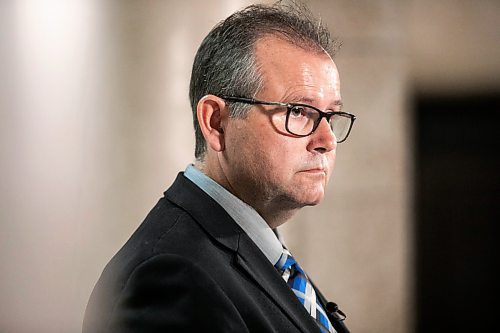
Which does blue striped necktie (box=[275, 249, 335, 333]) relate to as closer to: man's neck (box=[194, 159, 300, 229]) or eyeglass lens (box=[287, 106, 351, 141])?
man's neck (box=[194, 159, 300, 229])

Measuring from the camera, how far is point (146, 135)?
3.30m

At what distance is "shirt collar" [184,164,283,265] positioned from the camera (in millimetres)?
1640

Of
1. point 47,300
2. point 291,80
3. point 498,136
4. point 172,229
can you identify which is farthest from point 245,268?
point 498,136

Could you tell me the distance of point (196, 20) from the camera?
343 centimetres

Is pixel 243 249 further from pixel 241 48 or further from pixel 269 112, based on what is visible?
pixel 241 48

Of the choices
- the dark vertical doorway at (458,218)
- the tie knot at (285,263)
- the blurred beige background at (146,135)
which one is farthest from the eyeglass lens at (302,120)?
the dark vertical doorway at (458,218)

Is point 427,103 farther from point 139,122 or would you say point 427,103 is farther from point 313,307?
point 313,307

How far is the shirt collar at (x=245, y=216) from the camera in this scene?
64.6 inches

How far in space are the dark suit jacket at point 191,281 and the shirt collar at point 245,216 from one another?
0.11 feet

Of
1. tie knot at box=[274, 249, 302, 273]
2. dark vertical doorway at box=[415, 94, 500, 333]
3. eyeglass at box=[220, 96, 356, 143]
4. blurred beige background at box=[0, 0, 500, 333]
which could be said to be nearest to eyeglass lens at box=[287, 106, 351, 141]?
eyeglass at box=[220, 96, 356, 143]

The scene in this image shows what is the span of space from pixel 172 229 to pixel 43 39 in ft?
5.74

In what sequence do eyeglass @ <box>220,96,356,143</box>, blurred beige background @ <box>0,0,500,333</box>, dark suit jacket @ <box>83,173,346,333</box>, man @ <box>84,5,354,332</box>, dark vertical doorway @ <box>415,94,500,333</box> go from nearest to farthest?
dark suit jacket @ <box>83,173,346,333</box> → man @ <box>84,5,354,332</box> → eyeglass @ <box>220,96,356,143</box> → blurred beige background @ <box>0,0,500,333</box> → dark vertical doorway @ <box>415,94,500,333</box>

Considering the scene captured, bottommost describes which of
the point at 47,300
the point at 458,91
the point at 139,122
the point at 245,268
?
the point at 47,300

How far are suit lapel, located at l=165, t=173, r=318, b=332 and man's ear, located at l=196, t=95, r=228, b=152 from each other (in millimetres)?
143
